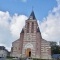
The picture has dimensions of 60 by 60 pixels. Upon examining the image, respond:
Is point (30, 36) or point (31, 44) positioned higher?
point (30, 36)

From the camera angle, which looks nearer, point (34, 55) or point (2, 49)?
point (34, 55)

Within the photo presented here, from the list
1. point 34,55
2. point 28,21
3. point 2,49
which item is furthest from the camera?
point 2,49

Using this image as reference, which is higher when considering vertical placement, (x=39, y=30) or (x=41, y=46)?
(x=39, y=30)

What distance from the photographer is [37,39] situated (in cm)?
7012

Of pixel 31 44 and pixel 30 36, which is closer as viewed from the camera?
pixel 31 44

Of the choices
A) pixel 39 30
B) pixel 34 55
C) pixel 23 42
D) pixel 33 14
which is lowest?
pixel 34 55

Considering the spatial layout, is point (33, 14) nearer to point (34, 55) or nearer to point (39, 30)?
point (39, 30)

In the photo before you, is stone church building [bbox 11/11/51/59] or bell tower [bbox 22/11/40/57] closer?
stone church building [bbox 11/11/51/59]

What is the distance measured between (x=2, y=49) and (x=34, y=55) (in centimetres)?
1829

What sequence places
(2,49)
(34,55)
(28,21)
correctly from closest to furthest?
(34,55), (28,21), (2,49)

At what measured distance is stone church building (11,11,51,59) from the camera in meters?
69.0

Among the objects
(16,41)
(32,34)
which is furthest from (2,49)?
(32,34)

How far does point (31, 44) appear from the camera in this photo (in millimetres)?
69500

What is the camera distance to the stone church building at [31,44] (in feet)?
226
